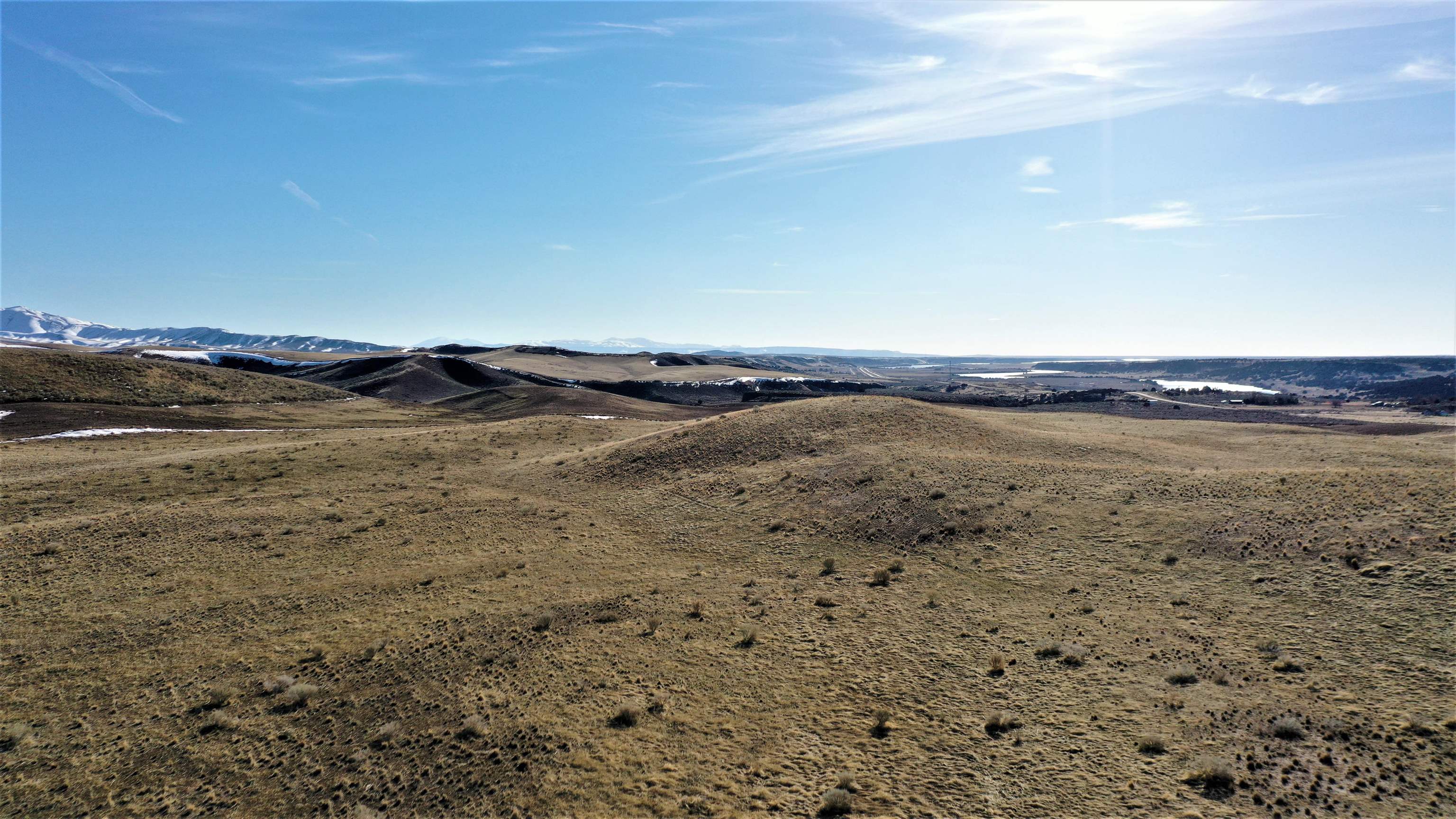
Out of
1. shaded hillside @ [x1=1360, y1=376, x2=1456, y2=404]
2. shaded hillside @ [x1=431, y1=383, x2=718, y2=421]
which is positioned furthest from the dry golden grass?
shaded hillside @ [x1=1360, y1=376, x2=1456, y2=404]

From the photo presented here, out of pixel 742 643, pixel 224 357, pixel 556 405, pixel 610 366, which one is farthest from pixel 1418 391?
pixel 224 357

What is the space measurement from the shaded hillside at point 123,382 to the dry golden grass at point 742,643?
30796 millimetres

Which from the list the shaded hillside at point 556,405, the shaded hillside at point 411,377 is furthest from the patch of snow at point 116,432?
the shaded hillside at point 411,377

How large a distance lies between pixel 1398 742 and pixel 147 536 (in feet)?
136

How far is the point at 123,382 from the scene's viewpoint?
204 feet

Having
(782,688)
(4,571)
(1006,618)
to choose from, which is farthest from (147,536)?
(1006,618)

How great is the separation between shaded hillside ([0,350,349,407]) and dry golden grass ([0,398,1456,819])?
1212 inches

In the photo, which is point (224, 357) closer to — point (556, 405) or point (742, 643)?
point (556, 405)

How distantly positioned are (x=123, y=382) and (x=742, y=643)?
7882 centimetres

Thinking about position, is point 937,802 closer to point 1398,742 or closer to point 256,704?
point 1398,742

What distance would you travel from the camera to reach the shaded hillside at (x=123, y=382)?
55.7m

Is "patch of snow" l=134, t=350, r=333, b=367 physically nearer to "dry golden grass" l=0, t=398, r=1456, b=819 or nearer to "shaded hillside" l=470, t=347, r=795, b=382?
"shaded hillside" l=470, t=347, r=795, b=382

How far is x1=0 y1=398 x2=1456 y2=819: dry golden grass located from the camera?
11812 millimetres

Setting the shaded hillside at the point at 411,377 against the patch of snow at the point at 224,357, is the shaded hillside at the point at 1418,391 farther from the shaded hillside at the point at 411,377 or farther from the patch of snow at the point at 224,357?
the patch of snow at the point at 224,357
